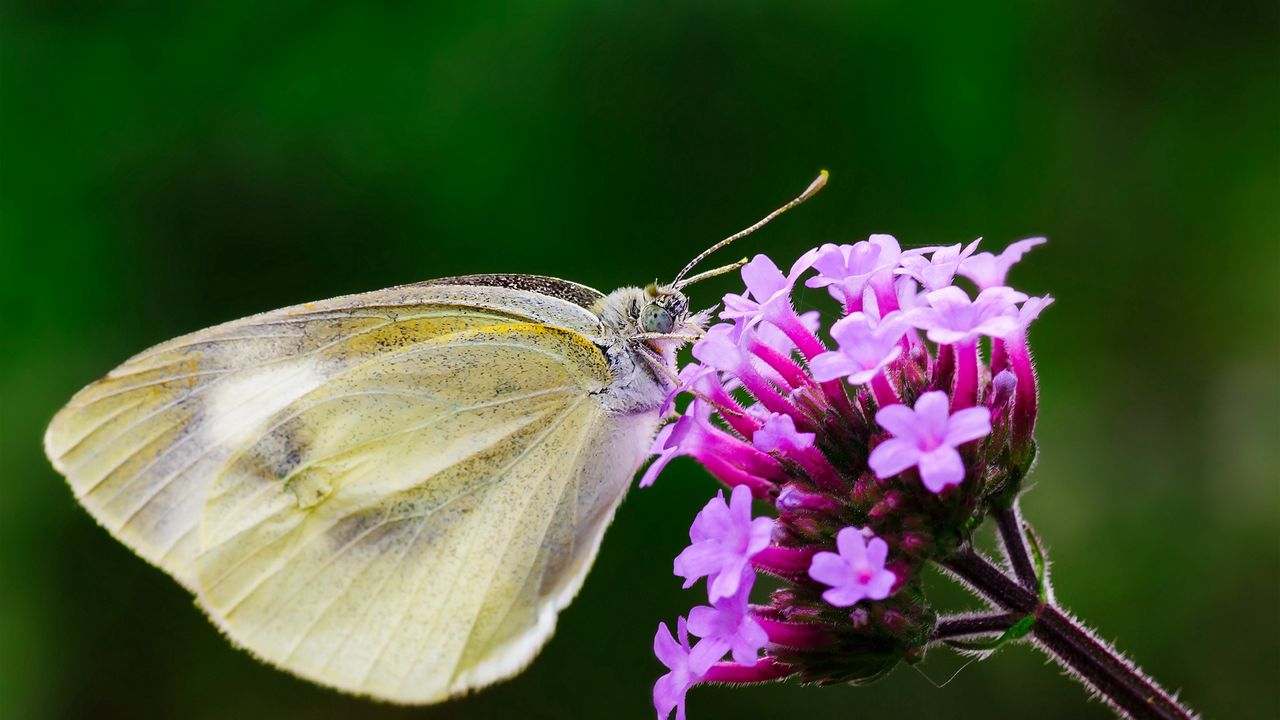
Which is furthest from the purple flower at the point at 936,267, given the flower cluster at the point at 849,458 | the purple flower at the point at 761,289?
the purple flower at the point at 761,289

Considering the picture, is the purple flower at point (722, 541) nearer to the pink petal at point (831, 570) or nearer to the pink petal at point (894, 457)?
the pink petal at point (831, 570)

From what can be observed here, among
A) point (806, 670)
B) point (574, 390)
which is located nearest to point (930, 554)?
point (806, 670)

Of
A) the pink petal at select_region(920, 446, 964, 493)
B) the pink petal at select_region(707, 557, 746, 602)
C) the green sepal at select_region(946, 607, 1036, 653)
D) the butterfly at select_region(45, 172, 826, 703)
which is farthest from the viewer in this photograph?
the butterfly at select_region(45, 172, 826, 703)

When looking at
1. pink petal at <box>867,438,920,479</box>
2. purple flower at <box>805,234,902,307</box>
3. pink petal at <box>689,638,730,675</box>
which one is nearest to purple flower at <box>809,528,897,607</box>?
pink petal at <box>867,438,920,479</box>

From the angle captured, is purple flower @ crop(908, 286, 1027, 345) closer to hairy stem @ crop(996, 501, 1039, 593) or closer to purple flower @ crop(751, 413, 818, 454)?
purple flower @ crop(751, 413, 818, 454)

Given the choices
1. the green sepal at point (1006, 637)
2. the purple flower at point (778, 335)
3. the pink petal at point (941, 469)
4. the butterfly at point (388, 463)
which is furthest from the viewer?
the butterfly at point (388, 463)

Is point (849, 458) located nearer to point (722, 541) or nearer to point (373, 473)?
point (722, 541)

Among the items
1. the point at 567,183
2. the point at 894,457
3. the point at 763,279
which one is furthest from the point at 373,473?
the point at 567,183
